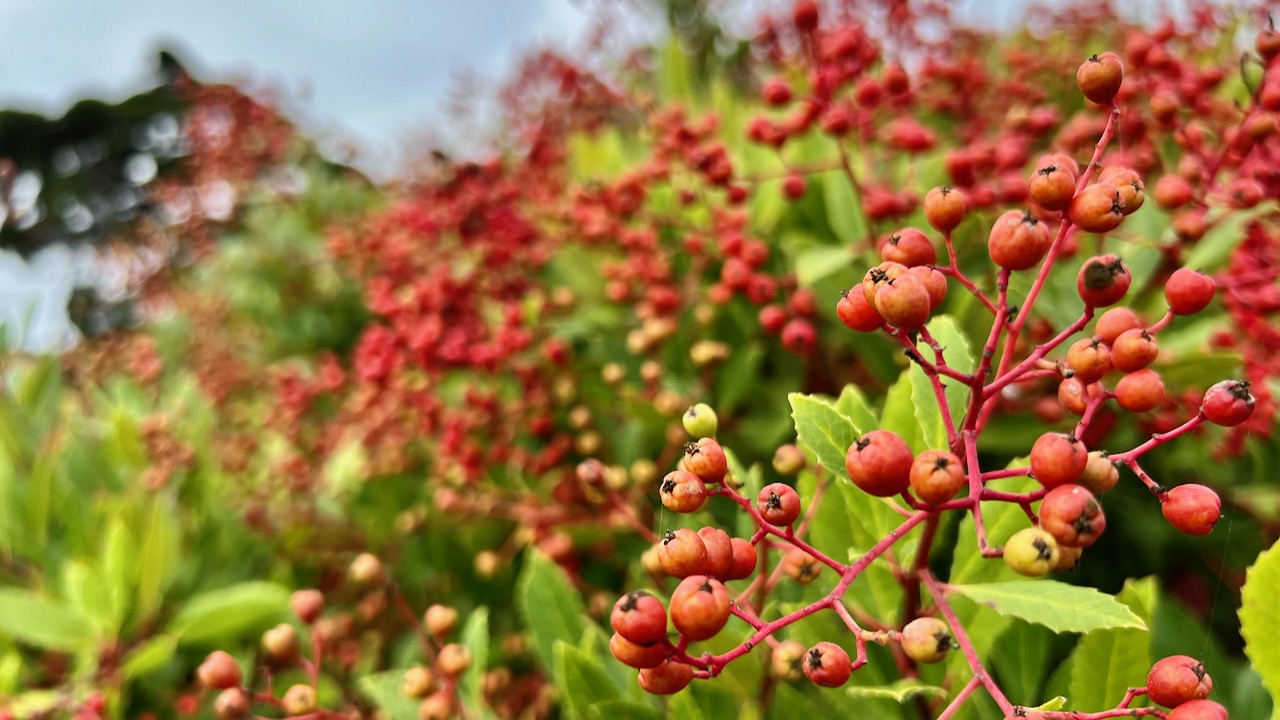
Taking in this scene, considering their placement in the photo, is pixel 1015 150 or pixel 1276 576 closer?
pixel 1276 576

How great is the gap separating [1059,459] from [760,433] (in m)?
1.07

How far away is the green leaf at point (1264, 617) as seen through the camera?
2.61 ft

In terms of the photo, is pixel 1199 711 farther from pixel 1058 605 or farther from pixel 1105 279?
pixel 1105 279

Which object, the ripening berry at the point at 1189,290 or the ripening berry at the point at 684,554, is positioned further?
the ripening berry at the point at 1189,290

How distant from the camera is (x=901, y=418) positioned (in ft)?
3.56

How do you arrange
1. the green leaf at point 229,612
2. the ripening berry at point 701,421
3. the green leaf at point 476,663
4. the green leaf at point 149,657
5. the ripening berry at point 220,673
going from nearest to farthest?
the ripening berry at point 701,421, the ripening berry at point 220,673, the green leaf at point 476,663, the green leaf at point 149,657, the green leaf at point 229,612

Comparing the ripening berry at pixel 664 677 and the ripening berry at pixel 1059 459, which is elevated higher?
the ripening berry at pixel 1059 459

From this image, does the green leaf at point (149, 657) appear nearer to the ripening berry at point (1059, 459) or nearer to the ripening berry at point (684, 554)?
the ripening berry at point (684, 554)

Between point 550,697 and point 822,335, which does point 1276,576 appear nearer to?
point 822,335

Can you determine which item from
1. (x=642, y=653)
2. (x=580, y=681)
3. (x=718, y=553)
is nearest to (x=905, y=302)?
(x=718, y=553)

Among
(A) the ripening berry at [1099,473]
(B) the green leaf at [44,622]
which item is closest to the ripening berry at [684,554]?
(A) the ripening berry at [1099,473]

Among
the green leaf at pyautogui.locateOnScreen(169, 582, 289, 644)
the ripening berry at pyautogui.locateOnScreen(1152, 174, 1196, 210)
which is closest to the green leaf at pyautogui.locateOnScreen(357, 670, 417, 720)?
the green leaf at pyautogui.locateOnScreen(169, 582, 289, 644)

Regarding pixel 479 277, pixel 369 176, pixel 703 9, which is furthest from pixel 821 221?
pixel 369 176

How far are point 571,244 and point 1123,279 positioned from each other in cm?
166
